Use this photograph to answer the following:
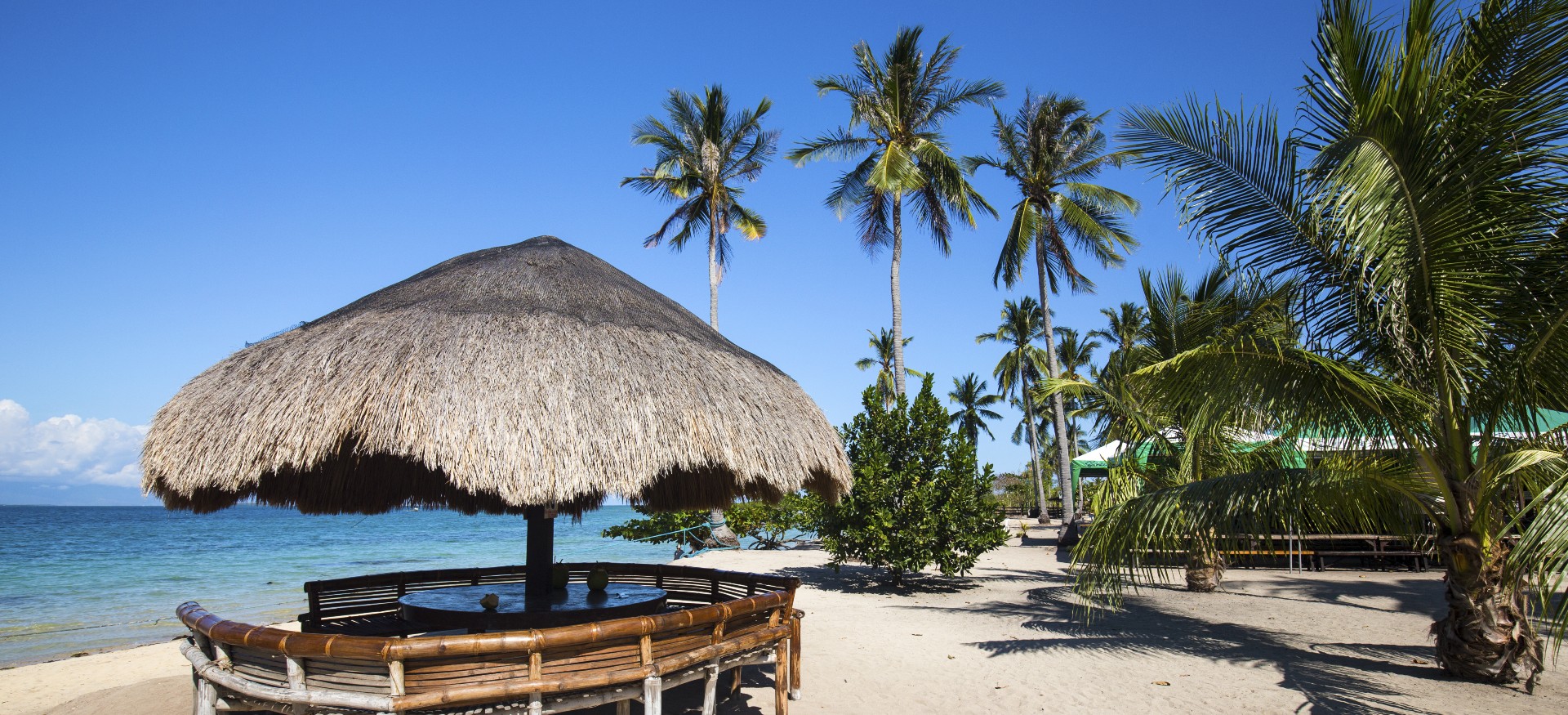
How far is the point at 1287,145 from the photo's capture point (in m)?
5.92

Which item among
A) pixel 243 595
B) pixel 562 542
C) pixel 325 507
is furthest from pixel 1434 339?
pixel 562 542

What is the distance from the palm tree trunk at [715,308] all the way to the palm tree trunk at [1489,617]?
16307 millimetres

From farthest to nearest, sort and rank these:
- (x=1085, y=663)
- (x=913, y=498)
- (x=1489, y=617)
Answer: (x=913, y=498), (x=1085, y=663), (x=1489, y=617)

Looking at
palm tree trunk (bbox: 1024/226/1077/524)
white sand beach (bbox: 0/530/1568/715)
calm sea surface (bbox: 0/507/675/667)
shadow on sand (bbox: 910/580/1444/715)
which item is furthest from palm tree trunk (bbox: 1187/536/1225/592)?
calm sea surface (bbox: 0/507/675/667)

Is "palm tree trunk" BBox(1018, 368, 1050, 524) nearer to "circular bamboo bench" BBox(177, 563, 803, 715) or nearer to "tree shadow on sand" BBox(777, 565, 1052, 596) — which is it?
"tree shadow on sand" BBox(777, 565, 1052, 596)

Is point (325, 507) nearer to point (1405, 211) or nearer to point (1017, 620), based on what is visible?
point (1017, 620)

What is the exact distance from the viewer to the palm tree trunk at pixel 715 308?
20.6 m

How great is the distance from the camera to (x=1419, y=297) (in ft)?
17.3

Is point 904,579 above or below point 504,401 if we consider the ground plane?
below

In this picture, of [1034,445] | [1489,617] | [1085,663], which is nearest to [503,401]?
[1085,663]

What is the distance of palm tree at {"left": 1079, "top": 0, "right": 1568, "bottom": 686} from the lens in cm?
491

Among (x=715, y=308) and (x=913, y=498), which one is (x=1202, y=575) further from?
(x=715, y=308)

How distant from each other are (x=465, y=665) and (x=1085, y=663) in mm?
5495

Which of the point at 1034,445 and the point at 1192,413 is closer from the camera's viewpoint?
the point at 1192,413
